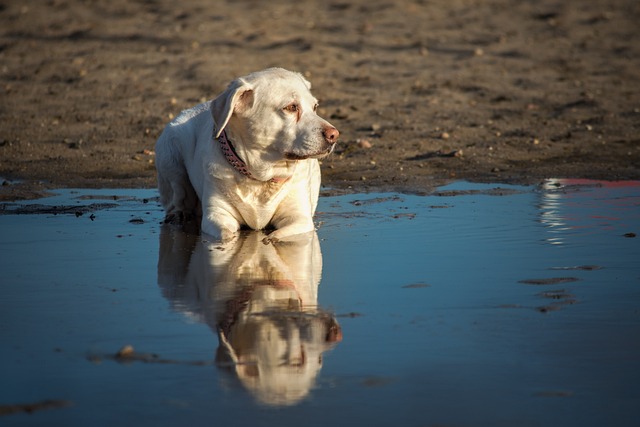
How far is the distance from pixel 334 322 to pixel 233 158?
7.87ft

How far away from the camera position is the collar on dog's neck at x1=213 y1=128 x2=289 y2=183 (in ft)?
21.3

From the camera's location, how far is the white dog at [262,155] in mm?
6266

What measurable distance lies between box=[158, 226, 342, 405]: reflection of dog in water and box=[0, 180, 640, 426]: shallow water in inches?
0.5

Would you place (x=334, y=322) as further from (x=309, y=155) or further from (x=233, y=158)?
(x=233, y=158)

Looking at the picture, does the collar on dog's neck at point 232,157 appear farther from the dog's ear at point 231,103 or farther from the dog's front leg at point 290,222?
the dog's front leg at point 290,222

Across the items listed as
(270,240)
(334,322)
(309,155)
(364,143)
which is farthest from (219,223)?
(364,143)

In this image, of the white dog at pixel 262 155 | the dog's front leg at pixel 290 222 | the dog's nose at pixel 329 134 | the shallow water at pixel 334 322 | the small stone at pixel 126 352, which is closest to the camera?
the shallow water at pixel 334 322

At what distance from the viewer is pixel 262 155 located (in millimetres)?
6430

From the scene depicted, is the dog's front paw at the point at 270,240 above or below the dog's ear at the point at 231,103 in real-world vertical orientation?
below

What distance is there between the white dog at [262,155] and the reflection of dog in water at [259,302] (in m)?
0.14

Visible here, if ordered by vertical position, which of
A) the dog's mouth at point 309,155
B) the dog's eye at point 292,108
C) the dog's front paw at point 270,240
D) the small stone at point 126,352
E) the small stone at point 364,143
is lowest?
the small stone at point 126,352

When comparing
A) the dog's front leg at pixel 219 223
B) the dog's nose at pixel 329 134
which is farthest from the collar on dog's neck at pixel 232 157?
the dog's nose at pixel 329 134

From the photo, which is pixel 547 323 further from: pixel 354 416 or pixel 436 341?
pixel 354 416

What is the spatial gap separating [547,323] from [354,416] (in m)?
1.29
